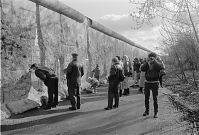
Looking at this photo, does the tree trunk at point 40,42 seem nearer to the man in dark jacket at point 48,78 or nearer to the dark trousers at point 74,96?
the man in dark jacket at point 48,78

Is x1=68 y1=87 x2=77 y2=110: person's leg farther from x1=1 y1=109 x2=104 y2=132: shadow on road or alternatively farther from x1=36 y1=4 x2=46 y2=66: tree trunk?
x1=36 y1=4 x2=46 y2=66: tree trunk

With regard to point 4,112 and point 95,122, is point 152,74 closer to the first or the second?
point 95,122

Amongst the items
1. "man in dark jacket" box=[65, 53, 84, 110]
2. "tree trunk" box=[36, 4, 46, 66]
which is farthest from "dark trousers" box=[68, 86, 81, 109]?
"tree trunk" box=[36, 4, 46, 66]

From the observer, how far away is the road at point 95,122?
651 centimetres

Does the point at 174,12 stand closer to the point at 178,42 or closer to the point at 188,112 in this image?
the point at 188,112

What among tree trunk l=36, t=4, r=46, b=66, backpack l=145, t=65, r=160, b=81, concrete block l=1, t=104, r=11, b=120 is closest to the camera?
concrete block l=1, t=104, r=11, b=120

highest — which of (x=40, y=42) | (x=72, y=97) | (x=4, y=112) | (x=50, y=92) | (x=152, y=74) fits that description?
(x=40, y=42)

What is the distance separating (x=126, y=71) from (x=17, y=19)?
17.8 feet

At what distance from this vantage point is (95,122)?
24.5 ft

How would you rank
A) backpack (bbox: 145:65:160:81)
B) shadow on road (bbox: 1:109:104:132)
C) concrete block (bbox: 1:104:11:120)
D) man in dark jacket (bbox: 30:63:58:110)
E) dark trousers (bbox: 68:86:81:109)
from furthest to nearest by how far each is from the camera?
dark trousers (bbox: 68:86:81:109) → man in dark jacket (bbox: 30:63:58:110) → backpack (bbox: 145:65:160:81) → concrete block (bbox: 1:104:11:120) → shadow on road (bbox: 1:109:104:132)

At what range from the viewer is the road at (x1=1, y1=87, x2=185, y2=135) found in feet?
21.4

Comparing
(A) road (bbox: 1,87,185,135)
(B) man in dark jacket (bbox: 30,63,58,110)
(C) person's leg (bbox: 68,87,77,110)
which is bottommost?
(A) road (bbox: 1,87,185,135)

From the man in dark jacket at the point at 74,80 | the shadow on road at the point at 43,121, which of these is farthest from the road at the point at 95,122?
the man in dark jacket at the point at 74,80

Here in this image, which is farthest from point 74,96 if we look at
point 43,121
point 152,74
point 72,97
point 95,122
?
point 152,74
